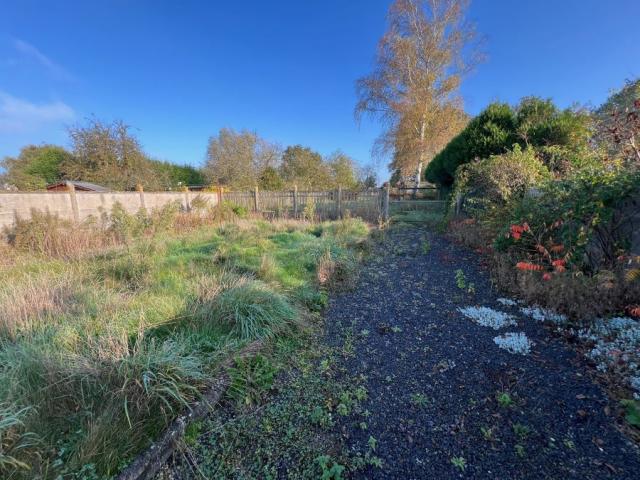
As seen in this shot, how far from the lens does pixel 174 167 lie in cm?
2200

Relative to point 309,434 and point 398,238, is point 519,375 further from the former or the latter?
point 398,238

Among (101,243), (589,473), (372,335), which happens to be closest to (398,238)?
(372,335)

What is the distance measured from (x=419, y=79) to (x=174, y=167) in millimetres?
20356

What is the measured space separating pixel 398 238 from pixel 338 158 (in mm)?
19735

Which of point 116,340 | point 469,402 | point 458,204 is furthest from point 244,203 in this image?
point 469,402

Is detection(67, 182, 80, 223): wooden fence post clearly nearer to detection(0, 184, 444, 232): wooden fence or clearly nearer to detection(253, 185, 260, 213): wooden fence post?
detection(0, 184, 444, 232): wooden fence

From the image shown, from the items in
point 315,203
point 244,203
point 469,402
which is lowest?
point 469,402

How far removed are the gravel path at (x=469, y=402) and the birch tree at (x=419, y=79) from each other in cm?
1213

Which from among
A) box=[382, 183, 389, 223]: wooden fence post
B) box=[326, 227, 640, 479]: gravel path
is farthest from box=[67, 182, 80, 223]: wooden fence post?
box=[382, 183, 389, 223]: wooden fence post

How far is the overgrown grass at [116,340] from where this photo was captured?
1.24 metres

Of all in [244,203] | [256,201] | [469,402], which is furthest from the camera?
[244,203]

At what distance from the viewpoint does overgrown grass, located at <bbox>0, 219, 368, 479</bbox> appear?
1.24m

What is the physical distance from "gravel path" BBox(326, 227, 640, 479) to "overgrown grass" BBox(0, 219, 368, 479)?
83 centimetres

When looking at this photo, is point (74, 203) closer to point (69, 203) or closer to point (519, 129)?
point (69, 203)
